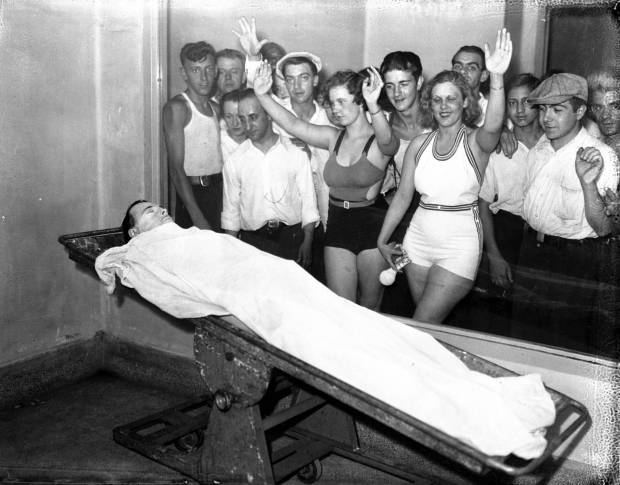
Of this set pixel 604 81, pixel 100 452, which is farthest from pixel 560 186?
pixel 100 452

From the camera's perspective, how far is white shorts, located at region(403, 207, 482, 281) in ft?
10.8

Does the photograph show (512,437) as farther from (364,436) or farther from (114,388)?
(114,388)

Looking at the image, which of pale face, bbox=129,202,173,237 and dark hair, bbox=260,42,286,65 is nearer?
pale face, bbox=129,202,173,237

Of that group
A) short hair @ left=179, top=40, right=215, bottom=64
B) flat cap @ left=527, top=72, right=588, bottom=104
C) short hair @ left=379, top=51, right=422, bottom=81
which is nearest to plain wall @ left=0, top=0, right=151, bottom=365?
short hair @ left=179, top=40, right=215, bottom=64

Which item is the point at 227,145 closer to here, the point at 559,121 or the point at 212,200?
the point at 212,200

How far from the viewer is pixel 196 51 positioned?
4023mm

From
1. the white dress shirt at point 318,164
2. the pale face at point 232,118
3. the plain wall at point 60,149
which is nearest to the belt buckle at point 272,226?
the white dress shirt at point 318,164

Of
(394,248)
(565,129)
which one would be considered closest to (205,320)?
(394,248)

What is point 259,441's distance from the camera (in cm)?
275

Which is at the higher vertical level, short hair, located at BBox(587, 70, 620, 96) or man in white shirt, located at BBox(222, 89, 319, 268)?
short hair, located at BBox(587, 70, 620, 96)

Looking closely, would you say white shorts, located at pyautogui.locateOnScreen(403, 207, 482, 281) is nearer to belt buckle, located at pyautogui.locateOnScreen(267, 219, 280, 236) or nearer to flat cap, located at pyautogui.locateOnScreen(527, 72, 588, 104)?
flat cap, located at pyautogui.locateOnScreen(527, 72, 588, 104)

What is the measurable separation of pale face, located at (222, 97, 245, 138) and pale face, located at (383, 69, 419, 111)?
98 centimetres

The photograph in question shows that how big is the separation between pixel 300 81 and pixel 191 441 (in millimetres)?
2116

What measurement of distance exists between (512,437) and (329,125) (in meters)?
2.04
